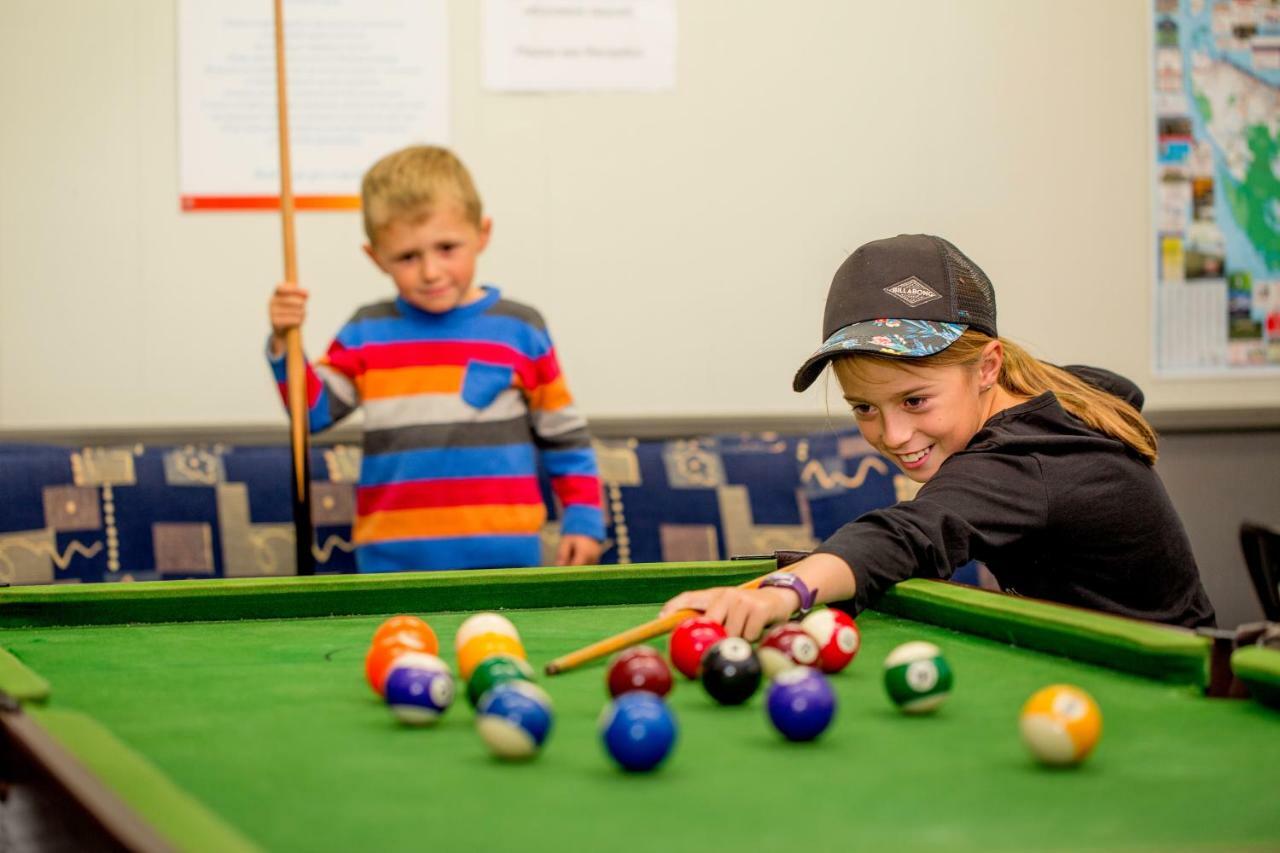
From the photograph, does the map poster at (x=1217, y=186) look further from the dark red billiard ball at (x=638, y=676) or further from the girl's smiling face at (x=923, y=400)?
the dark red billiard ball at (x=638, y=676)

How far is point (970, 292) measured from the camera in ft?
6.84

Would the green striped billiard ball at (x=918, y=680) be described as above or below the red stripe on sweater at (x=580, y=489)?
above

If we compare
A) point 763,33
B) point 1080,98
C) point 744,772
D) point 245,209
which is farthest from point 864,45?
point 744,772

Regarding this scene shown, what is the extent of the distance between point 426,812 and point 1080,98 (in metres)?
3.47

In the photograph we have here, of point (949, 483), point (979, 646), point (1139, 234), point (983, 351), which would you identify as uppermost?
point (1139, 234)

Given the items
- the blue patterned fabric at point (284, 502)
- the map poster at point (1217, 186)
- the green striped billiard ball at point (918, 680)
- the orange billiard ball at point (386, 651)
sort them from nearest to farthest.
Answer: the green striped billiard ball at point (918, 680) → the orange billiard ball at point (386, 651) → the blue patterned fabric at point (284, 502) → the map poster at point (1217, 186)

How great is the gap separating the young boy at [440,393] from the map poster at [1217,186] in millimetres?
1980

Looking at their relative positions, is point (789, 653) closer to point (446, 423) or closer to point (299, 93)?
point (446, 423)

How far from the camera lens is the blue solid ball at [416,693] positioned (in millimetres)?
1240

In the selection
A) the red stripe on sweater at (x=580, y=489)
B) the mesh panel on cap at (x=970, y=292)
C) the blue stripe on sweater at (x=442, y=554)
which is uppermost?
the mesh panel on cap at (x=970, y=292)

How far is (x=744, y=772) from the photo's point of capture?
1.08 metres

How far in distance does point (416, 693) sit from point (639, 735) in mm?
282

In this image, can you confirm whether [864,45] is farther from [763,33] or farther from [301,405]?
[301,405]

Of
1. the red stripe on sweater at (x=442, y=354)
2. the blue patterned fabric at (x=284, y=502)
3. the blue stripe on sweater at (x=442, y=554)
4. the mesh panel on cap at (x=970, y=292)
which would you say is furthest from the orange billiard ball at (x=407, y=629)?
the blue patterned fabric at (x=284, y=502)
